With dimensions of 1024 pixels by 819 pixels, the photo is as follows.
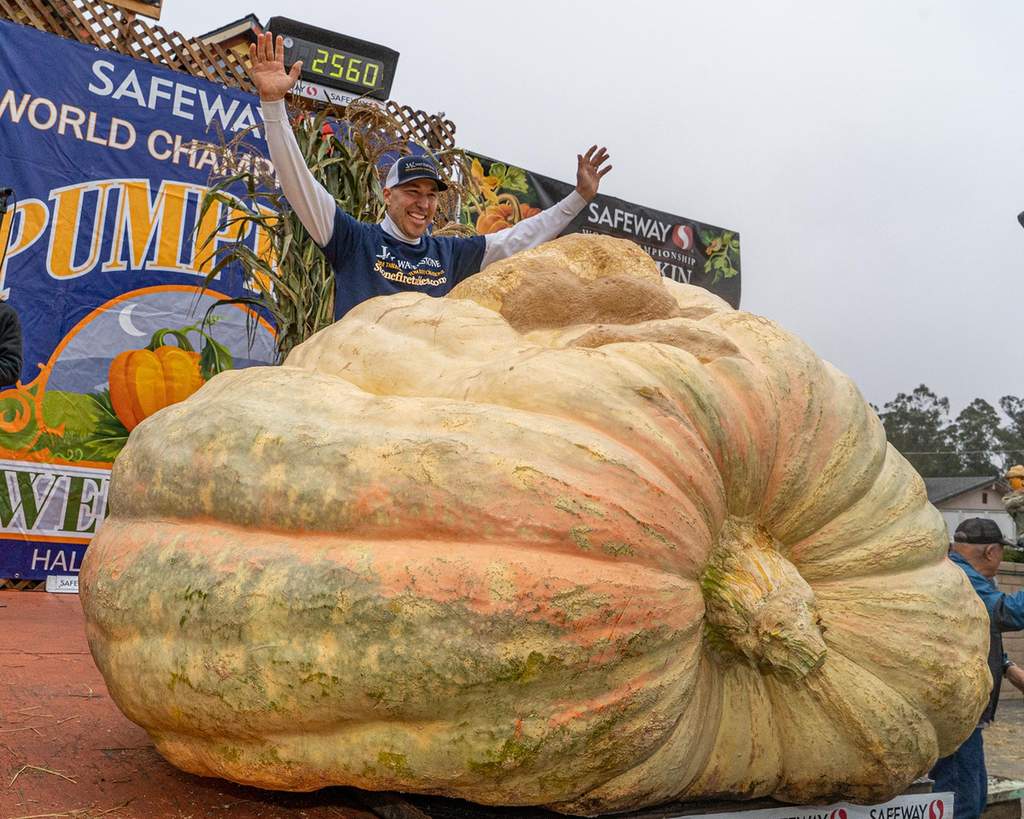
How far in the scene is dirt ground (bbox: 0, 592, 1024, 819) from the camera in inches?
61.6

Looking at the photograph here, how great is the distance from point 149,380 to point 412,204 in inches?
138

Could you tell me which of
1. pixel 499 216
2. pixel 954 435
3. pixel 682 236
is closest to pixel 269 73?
pixel 499 216

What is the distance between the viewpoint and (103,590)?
69.9 inches

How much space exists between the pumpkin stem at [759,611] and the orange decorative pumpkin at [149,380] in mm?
4928

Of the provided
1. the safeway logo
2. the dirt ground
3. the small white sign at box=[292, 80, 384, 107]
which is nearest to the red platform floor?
the dirt ground

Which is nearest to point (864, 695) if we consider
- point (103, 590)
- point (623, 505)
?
point (623, 505)

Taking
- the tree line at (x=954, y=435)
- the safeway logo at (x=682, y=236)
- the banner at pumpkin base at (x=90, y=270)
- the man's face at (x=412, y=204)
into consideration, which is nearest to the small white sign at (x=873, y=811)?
the man's face at (x=412, y=204)

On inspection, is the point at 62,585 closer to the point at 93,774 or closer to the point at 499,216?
the point at 93,774

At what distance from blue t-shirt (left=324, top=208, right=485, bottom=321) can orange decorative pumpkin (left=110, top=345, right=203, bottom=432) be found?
3.25 meters

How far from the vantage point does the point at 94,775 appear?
1.71 meters

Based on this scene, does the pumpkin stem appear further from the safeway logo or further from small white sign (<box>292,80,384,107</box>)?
the safeway logo

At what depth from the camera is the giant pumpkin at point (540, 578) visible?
149cm

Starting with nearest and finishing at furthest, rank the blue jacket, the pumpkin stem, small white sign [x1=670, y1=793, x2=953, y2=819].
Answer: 1. the pumpkin stem
2. small white sign [x1=670, y1=793, x2=953, y2=819]
3. the blue jacket

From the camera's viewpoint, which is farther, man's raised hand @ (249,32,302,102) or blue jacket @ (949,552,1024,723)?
blue jacket @ (949,552,1024,723)
